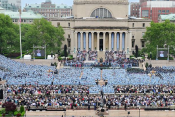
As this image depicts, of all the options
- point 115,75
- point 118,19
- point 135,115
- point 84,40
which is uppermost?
point 118,19

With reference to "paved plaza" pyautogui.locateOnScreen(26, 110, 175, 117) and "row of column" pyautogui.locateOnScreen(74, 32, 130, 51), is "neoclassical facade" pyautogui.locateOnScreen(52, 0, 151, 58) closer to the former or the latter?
"row of column" pyautogui.locateOnScreen(74, 32, 130, 51)

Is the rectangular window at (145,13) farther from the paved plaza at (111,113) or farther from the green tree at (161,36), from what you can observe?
the paved plaza at (111,113)

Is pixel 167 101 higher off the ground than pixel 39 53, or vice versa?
pixel 39 53

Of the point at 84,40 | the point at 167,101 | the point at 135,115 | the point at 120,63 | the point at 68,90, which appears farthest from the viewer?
the point at 84,40

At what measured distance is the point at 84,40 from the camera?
111 metres

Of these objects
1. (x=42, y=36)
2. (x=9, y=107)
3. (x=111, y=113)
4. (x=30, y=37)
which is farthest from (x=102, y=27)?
(x=9, y=107)

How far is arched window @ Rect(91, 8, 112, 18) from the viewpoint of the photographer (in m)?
117

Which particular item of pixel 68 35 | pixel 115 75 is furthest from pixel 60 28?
pixel 115 75

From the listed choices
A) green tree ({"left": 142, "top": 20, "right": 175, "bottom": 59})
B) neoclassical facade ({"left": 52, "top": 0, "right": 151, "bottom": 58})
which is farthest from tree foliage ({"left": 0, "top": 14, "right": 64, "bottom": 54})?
green tree ({"left": 142, "top": 20, "right": 175, "bottom": 59})

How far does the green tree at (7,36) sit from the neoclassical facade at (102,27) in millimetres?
19280

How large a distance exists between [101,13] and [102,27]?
9235 millimetres

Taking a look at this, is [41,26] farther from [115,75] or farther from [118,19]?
[115,75]

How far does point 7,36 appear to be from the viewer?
333 ft

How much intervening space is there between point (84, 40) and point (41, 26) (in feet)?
50.8
